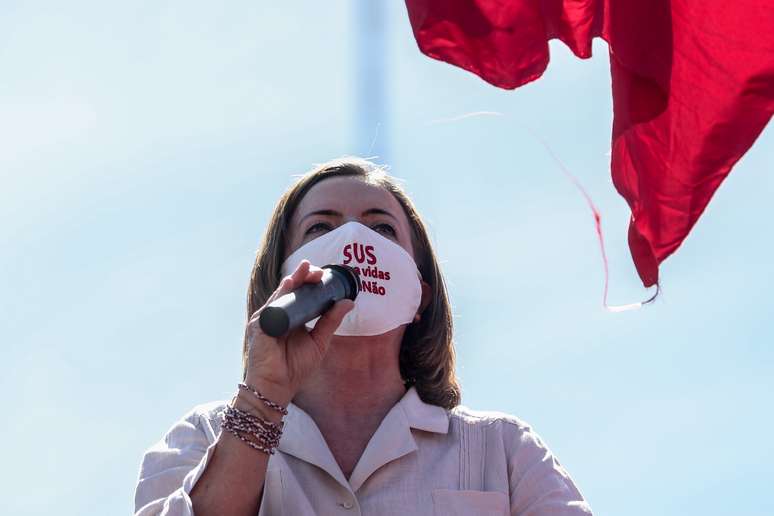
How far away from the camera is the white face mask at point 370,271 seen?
20.6 feet

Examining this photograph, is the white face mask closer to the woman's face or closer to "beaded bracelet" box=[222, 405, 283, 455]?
the woman's face

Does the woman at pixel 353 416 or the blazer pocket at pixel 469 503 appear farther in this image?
the blazer pocket at pixel 469 503

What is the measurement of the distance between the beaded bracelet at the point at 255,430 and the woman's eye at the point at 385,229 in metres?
1.45

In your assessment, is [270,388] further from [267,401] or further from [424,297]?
[424,297]

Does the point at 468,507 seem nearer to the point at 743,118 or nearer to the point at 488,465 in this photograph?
the point at 488,465

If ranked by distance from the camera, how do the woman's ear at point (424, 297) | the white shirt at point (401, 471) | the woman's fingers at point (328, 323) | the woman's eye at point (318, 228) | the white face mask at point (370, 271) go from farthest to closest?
the woman's ear at point (424, 297), the woman's eye at point (318, 228), the white face mask at point (370, 271), the white shirt at point (401, 471), the woman's fingers at point (328, 323)

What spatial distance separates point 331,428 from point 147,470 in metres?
0.80

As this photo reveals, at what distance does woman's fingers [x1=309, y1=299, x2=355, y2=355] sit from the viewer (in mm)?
5605

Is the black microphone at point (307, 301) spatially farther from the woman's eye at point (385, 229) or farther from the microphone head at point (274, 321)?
the woman's eye at point (385, 229)

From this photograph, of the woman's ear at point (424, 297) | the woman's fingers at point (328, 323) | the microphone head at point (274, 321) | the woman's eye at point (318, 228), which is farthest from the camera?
the woman's ear at point (424, 297)

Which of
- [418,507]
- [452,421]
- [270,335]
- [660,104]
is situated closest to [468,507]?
[418,507]

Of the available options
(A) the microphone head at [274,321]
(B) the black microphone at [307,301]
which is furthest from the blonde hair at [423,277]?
(A) the microphone head at [274,321]

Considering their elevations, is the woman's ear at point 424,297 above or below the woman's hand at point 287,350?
below

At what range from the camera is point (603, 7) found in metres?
5.93
